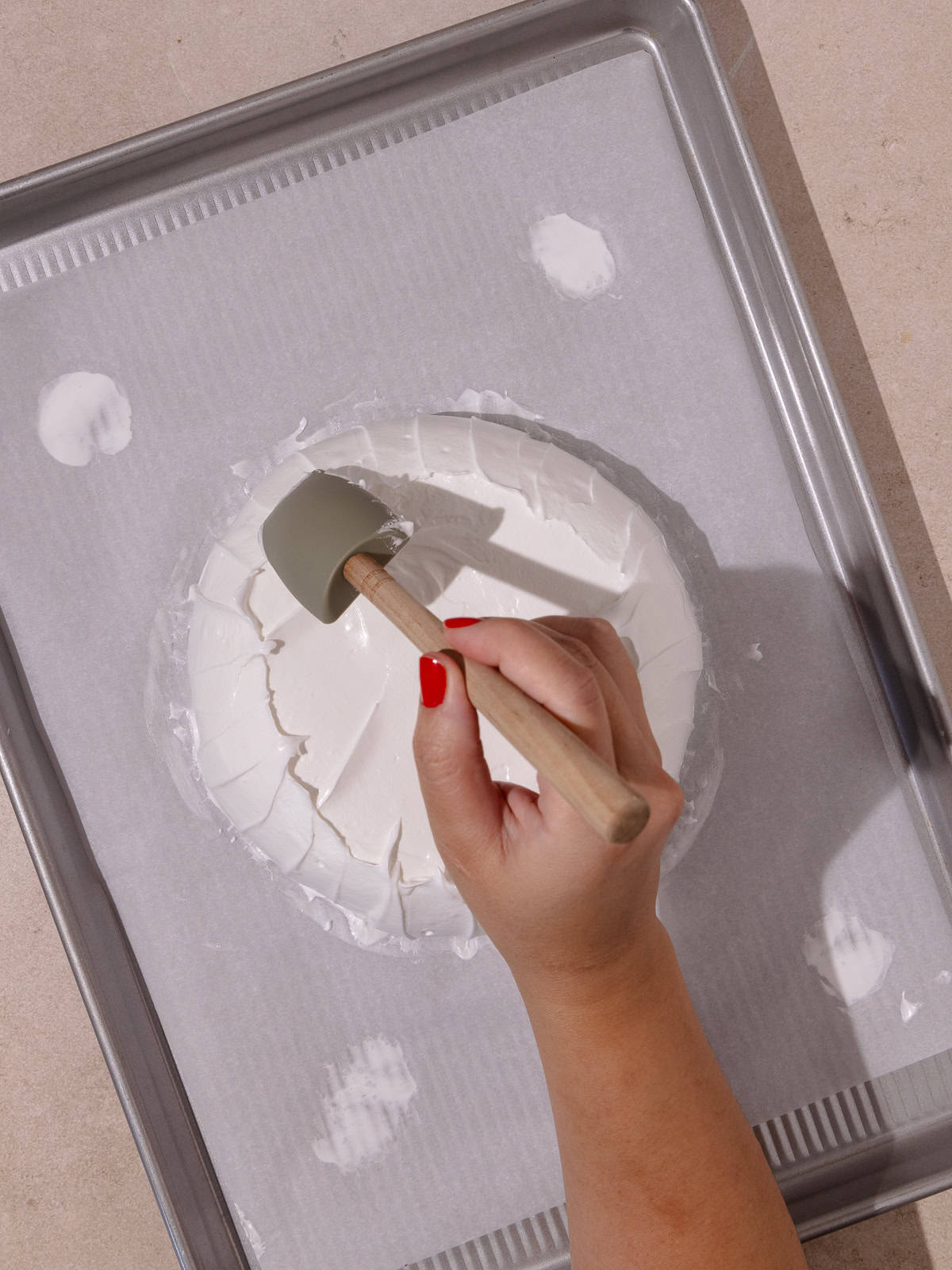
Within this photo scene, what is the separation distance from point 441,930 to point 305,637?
0.24m

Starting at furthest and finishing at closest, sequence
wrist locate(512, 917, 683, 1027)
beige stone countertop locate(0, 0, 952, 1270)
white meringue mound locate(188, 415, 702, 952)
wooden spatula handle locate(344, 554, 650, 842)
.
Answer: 1. beige stone countertop locate(0, 0, 952, 1270)
2. white meringue mound locate(188, 415, 702, 952)
3. wrist locate(512, 917, 683, 1027)
4. wooden spatula handle locate(344, 554, 650, 842)

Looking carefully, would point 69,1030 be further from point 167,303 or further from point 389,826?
point 167,303

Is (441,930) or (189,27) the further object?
(189,27)

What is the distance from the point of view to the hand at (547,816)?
48cm

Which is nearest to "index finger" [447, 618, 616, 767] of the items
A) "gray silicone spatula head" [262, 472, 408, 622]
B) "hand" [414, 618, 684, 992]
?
"hand" [414, 618, 684, 992]

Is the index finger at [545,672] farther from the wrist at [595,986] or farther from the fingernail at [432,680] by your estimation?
the wrist at [595,986]

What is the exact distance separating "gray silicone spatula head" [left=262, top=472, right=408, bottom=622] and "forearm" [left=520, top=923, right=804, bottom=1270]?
265 mm

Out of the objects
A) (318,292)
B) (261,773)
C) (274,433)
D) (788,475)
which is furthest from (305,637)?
(788,475)

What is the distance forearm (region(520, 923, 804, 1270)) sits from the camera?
0.55 meters

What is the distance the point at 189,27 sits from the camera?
84cm

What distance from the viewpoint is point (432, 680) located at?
0.49m

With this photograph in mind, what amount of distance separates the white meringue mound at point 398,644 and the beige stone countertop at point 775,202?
0.30 metres

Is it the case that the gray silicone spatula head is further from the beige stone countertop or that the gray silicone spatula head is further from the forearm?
the beige stone countertop

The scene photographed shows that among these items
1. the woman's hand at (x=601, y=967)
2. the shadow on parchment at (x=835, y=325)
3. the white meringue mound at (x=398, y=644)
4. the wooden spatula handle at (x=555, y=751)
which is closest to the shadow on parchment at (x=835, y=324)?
the shadow on parchment at (x=835, y=325)
